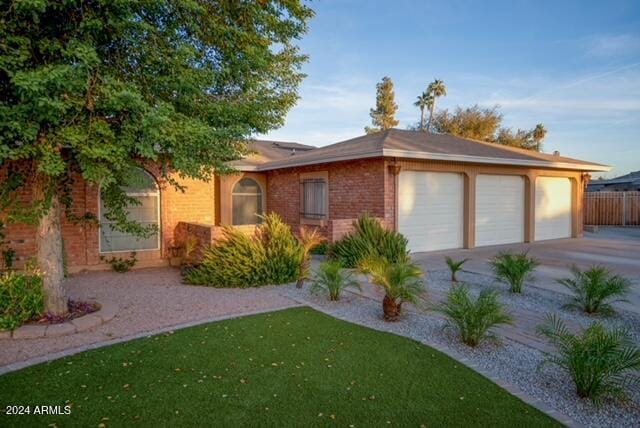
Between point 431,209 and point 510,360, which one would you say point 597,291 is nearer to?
point 510,360

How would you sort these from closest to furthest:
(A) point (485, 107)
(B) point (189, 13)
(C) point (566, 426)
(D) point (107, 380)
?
1. (C) point (566, 426)
2. (D) point (107, 380)
3. (B) point (189, 13)
4. (A) point (485, 107)

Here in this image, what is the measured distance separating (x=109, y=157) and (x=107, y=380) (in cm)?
233

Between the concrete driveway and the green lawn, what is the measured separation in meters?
4.18

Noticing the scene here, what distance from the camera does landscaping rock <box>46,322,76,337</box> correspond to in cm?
495

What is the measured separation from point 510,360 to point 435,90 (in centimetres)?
3757

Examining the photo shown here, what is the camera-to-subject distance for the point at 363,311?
6039 mm

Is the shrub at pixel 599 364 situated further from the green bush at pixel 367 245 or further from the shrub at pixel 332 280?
the green bush at pixel 367 245

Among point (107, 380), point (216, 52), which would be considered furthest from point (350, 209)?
point (107, 380)

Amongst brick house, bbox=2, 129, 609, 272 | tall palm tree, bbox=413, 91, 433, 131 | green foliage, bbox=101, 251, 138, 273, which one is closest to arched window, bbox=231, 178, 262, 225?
brick house, bbox=2, 129, 609, 272

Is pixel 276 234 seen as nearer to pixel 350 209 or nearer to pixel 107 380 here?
pixel 350 209

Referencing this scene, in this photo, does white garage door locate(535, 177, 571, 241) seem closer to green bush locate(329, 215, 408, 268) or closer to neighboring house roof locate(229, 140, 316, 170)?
green bush locate(329, 215, 408, 268)

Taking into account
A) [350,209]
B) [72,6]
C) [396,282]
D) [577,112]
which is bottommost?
[396,282]

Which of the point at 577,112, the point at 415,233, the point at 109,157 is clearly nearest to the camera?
the point at 109,157

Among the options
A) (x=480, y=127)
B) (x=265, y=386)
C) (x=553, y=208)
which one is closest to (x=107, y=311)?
(x=265, y=386)
